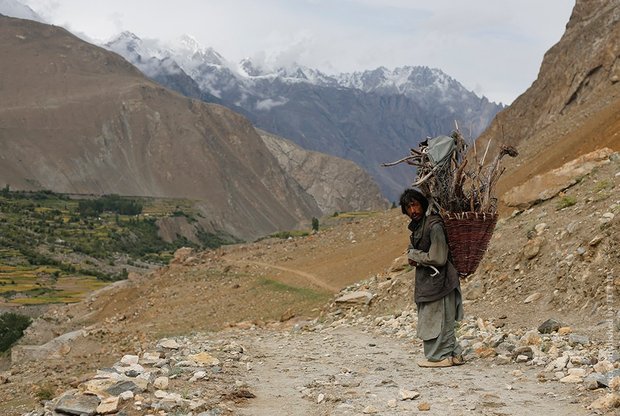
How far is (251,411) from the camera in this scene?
6.76 m

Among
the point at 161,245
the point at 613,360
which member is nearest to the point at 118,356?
the point at 613,360

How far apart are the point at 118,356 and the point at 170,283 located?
33.2 feet

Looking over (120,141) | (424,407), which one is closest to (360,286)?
(424,407)

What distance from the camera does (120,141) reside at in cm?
15500

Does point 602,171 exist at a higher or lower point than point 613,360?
higher

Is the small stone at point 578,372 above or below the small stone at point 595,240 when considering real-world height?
below

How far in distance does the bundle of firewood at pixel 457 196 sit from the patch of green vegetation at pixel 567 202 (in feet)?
19.1

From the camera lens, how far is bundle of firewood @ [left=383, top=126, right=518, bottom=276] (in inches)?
314

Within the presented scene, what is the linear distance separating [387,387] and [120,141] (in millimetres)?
153521

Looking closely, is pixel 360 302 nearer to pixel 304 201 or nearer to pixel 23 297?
pixel 23 297

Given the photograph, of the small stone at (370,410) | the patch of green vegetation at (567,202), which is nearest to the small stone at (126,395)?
the small stone at (370,410)

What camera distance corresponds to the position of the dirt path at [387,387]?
628 centimetres

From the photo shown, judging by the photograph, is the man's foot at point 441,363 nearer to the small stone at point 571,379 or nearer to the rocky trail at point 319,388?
the rocky trail at point 319,388

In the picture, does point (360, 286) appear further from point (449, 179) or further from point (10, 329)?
point (10, 329)
